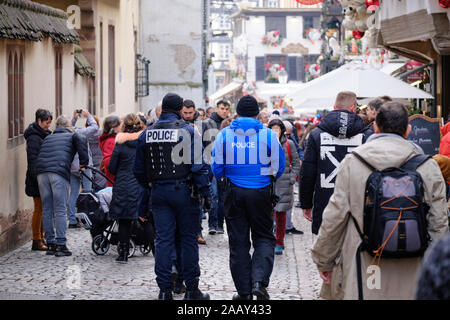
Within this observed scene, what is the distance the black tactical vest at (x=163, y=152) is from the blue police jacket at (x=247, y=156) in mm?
338

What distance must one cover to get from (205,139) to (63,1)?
7.56m

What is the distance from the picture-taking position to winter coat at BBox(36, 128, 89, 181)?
34.2 feet

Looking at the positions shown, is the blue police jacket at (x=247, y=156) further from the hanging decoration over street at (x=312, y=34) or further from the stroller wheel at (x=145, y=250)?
the hanging decoration over street at (x=312, y=34)

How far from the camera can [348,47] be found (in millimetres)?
31281

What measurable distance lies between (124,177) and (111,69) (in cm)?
1244

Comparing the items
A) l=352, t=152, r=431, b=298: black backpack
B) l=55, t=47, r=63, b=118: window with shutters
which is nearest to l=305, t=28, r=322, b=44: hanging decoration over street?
l=55, t=47, r=63, b=118: window with shutters

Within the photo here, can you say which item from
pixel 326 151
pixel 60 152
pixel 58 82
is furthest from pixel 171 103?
pixel 58 82

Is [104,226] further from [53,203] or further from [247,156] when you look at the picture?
[247,156]

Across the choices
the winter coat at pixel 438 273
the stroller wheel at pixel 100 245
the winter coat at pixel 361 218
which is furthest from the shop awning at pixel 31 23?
the winter coat at pixel 438 273

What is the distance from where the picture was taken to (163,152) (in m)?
7.55

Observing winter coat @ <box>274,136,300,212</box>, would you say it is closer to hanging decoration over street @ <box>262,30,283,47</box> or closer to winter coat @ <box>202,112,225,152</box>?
winter coat @ <box>202,112,225,152</box>

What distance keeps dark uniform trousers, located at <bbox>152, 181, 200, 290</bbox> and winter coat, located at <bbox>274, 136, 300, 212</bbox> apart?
3.06 m
